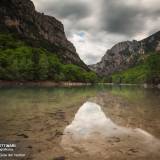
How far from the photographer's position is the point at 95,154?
29.4ft

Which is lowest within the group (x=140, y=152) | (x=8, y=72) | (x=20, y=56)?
(x=140, y=152)

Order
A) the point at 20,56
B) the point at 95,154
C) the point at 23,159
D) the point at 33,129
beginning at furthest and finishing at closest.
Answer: the point at 20,56 → the point at 33,129 → the point at 95,154 → the point at 23,159

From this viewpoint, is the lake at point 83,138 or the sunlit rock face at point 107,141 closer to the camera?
the lake at point 83,138

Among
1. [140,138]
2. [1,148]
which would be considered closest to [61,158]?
[1,148]

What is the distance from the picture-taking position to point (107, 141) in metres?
10.9

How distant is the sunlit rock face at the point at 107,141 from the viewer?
30.4 feet

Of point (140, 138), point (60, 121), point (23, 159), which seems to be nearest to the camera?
point (23, 159)

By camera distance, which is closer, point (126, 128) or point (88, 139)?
point (88, 139)

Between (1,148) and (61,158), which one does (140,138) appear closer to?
(61,158)

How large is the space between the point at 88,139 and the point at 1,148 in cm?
385

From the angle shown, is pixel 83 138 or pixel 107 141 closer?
pixel 107 141

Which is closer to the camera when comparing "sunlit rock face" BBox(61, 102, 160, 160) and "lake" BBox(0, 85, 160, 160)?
"lake" BBox(0, 85, 160, 160)

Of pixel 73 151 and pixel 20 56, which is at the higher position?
pixel 20 56

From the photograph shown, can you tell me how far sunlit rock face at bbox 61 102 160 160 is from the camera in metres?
9.27
